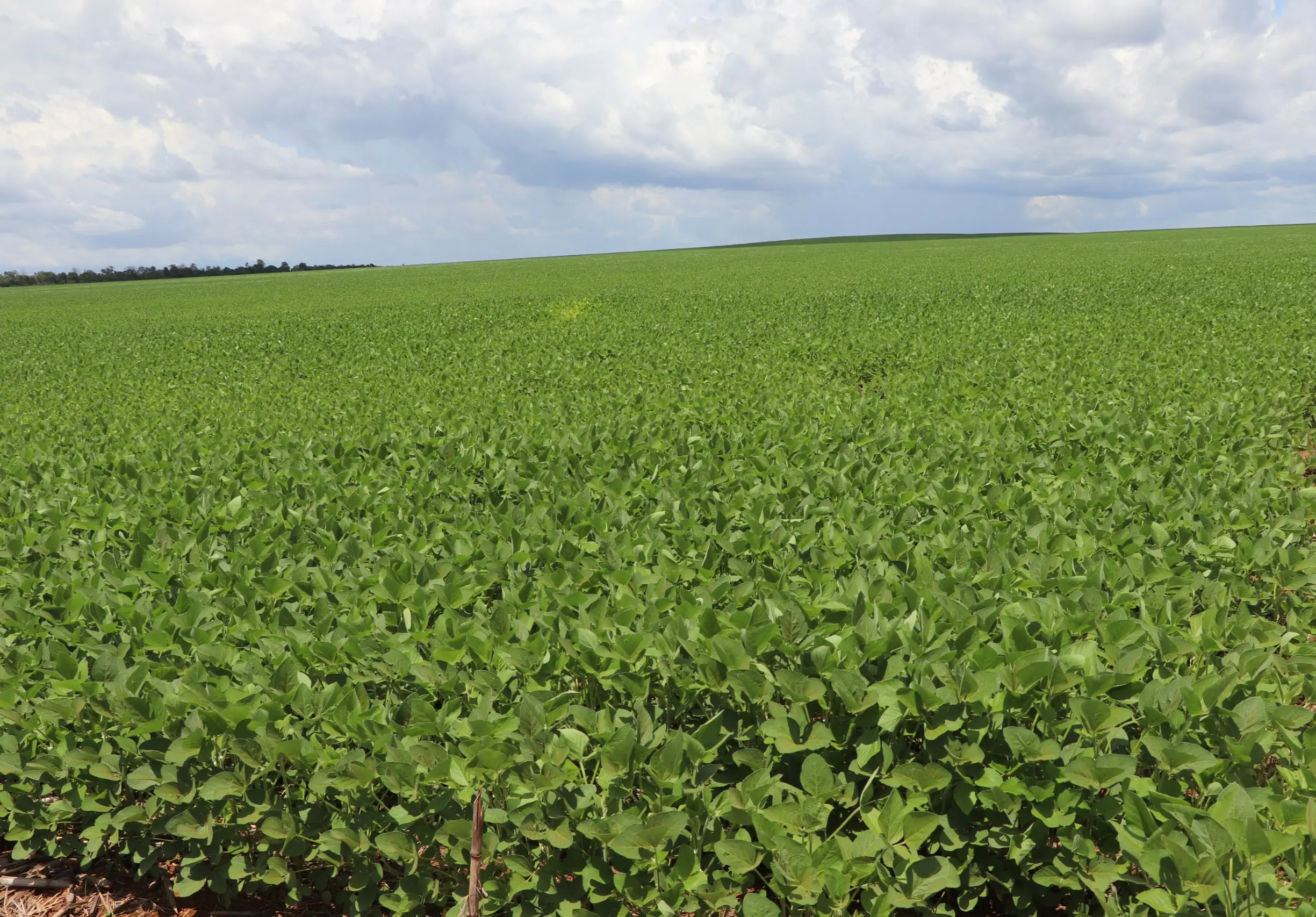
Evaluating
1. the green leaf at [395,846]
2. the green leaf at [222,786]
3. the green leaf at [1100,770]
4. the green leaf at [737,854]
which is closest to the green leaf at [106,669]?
the green leaf at [222,786]

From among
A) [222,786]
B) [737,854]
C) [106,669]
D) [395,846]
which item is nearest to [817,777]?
[737,854]

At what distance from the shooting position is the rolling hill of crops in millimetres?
2299

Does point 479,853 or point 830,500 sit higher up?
point 830,500

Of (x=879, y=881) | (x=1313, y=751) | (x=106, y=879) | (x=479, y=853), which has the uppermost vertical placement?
(x=1313, y=751)

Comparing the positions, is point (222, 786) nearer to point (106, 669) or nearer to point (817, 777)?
point (106, 669)

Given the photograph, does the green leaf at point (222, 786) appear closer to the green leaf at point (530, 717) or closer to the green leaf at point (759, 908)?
the green leaf at point (530, 717)

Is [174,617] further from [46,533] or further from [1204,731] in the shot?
[1204,731]

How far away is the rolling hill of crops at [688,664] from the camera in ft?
7.54

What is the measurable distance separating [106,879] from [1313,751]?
4256 mm

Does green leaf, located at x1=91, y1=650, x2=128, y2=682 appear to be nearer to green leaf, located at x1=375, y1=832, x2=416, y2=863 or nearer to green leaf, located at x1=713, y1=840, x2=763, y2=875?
green leaf, located at x1=375, y1=832, x2=416, y2=863

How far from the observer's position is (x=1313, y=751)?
2.20 m

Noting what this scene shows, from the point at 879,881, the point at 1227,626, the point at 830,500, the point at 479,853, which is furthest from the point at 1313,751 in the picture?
the point at 830,500

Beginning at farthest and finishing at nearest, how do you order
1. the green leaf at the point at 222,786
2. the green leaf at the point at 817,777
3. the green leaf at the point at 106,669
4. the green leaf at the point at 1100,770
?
the green leaf at the point at 106,669
the green leaf at the point at 222,786
the green leaf at the point at 817,777
the green leaf at the point at 1100,770

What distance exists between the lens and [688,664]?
2.76 m
